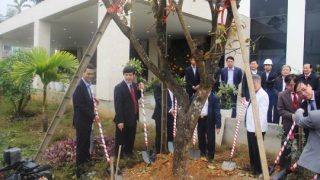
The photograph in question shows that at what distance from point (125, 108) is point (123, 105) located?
6 cm

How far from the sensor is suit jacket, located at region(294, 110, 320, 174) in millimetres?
4270

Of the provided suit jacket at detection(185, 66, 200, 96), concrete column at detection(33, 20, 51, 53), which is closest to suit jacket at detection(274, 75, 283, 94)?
suit jacket at detection(185, 66, 200, 96)

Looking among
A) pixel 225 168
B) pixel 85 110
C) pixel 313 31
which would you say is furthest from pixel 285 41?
pixel 85 110

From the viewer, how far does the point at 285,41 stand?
16469mm

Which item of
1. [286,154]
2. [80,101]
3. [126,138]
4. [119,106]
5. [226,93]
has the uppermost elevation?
[226,93]

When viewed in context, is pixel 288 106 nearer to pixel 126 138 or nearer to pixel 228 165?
pixel 228 165

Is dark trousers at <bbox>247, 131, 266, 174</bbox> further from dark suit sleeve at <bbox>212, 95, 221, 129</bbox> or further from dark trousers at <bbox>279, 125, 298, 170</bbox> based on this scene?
dark suit sleeve at <bbox>212, 95, 221, 129</bbox>

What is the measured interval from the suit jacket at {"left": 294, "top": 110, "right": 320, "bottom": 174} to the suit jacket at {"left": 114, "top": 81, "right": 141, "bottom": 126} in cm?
309

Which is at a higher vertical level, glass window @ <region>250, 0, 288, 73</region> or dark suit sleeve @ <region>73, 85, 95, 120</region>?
glass window @ <region>250, 0, 288, 73</region>

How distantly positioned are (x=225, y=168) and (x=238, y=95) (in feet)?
11.0

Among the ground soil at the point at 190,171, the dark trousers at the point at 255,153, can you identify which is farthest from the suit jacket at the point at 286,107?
the ground soil at the point at 190,171

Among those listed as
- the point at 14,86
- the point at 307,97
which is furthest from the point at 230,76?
the point at 14,86

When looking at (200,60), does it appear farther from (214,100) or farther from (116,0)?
(214,100)

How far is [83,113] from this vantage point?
6195mm
